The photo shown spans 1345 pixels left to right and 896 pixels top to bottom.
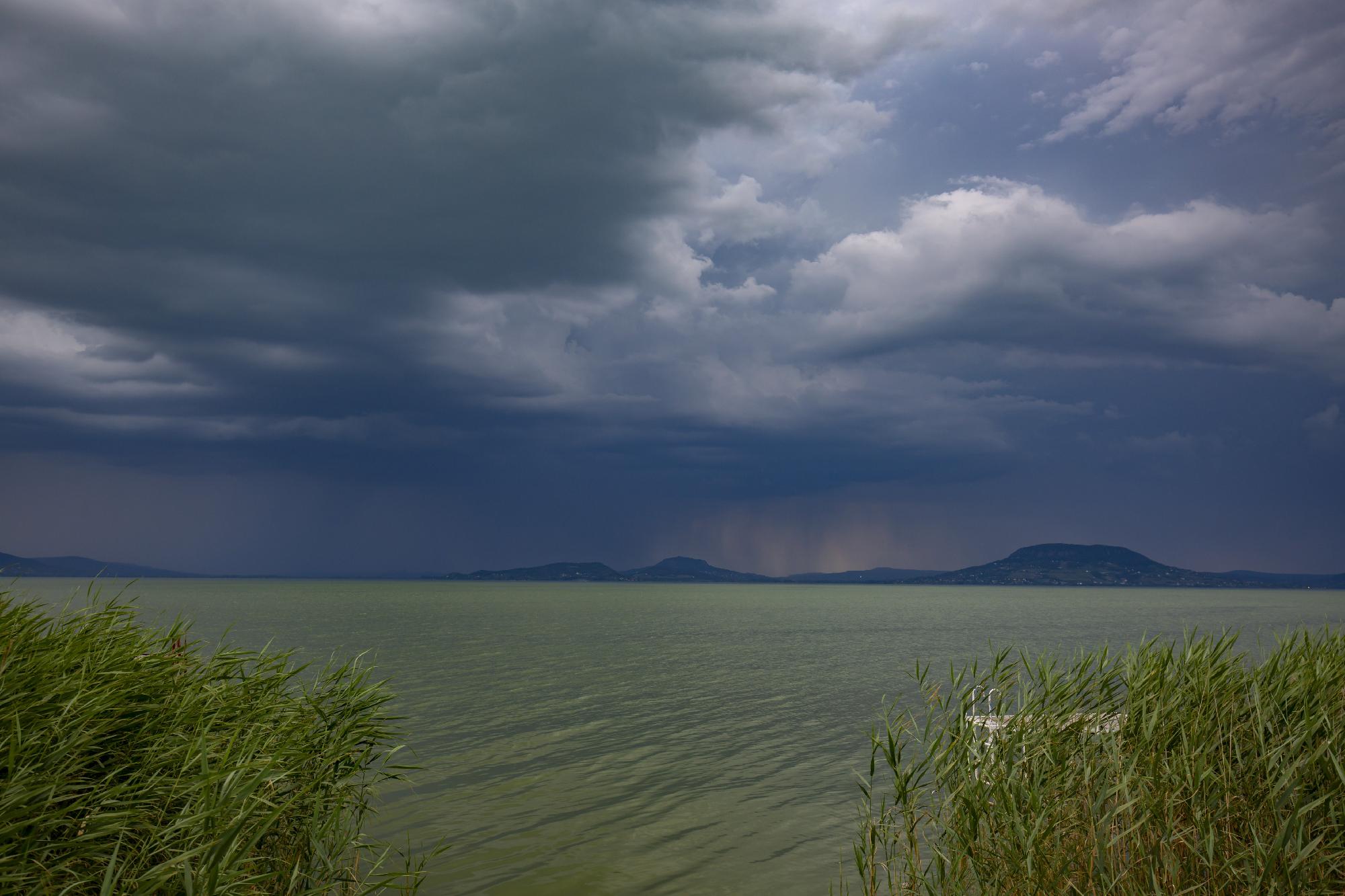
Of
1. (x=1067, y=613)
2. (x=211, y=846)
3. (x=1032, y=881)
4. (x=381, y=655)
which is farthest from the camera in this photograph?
(x=1067, y=613)

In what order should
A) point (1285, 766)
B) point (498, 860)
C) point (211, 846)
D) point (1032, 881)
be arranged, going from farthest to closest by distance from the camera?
point (498, 860) < point (1285, 766) < point (1032, 881) < point (211, 846)

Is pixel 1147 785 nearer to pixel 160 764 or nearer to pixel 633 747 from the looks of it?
pixel 160 764

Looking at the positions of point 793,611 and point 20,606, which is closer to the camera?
point 20,606

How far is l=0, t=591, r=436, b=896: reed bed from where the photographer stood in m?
7.82

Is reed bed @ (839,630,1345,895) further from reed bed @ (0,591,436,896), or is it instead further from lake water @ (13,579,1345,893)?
reed bed @ (0,591,436,896)

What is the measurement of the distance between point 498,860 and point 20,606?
33.2 ft

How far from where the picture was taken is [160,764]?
9.80 meters

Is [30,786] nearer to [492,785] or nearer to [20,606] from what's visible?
[20,606]

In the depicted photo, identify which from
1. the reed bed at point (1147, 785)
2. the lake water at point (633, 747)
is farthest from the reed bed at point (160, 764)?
the reed bed at point (1147, 785)

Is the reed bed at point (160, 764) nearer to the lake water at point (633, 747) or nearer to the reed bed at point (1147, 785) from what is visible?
the lake water at point (633, 747)

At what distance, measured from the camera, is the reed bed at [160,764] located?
7.82 meters

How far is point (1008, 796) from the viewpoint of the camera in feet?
37.6

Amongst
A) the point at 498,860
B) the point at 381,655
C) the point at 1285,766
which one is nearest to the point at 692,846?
the point at 498,860

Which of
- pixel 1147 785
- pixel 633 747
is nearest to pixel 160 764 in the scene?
pixel 1147 785
